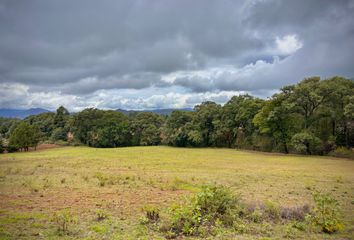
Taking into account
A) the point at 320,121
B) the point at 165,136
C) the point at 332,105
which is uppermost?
the point at 332,105

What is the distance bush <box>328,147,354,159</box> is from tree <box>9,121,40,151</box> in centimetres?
6622

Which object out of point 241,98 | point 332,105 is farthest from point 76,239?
point 241,98

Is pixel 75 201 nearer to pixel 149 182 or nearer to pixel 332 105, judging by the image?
pixel 149 182

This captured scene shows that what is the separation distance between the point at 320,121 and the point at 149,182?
3673 cm

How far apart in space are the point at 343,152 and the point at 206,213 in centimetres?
3794

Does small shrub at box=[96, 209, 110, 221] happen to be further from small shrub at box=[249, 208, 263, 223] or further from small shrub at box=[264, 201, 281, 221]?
small shrub at box=[264, 201, 281, 221]

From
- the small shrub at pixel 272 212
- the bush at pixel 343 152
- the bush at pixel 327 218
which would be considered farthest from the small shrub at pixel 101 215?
the bush at pixel 343 152

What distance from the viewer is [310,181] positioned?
19.3 m

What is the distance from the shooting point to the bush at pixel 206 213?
895cm

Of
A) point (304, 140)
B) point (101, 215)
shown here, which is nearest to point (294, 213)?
point (101, 215)

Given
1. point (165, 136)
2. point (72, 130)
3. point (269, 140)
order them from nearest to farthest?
1. point (269, 140)
2. point (165, 136)
3. point (72, 130)

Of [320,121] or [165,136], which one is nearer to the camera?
[320,121]

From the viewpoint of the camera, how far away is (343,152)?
38.8 m

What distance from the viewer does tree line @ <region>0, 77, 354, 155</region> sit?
40344 mm
